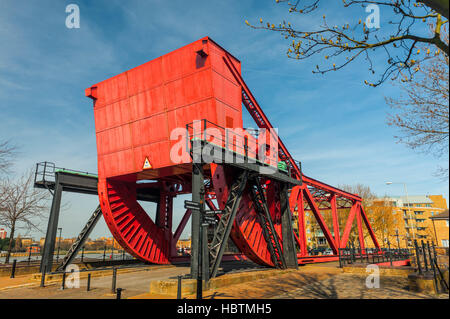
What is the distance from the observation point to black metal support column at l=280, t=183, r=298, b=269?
18.7 meters

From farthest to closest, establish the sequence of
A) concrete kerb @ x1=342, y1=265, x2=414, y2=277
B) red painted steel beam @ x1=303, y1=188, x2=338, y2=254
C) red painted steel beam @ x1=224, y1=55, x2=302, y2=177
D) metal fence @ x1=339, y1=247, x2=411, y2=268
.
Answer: red painted steel beam @ x1=303, y1=188, x2=338, y2=254
metal fence @ x1=339, y1=247, x2=411, y2=268
red painted steel beam @ x1=224, y1=55, x2=302, y2=177
concrete kerb @ x1=342, y1=265, x2=414, y2=277

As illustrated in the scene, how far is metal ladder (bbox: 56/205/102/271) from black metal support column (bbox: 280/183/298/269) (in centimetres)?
1244

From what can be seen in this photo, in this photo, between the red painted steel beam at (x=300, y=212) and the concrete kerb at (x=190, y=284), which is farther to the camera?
the red painted steel beam at (x=300, y=212)

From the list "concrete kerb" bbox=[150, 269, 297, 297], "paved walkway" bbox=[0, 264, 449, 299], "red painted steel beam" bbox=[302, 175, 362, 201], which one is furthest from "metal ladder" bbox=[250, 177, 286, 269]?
"red painted steel beam" bbox=[302, 175, 362, 201]

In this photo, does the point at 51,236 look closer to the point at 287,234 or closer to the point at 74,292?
the point at 74,292

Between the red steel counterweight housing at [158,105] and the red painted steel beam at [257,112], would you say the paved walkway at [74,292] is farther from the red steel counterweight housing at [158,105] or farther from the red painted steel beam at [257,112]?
the red painted steel beam at [257,112]

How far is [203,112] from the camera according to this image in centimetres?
1586

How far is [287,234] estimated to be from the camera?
19.0 meters

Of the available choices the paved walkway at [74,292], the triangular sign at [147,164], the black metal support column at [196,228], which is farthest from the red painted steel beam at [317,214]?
the paved walkway at [74,292]

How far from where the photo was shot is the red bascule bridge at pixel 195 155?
14703 mm

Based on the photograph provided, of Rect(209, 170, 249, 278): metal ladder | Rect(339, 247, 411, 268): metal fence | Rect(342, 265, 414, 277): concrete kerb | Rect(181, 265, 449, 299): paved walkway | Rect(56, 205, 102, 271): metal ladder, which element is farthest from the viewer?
Rect(339, 247, 411, 268): metal fence

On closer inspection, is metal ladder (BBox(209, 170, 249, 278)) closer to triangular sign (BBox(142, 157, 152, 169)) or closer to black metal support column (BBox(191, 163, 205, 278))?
black metal support column (BBox(191, 163, 205, 278))

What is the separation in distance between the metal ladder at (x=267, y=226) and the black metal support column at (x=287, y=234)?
2.30ft
